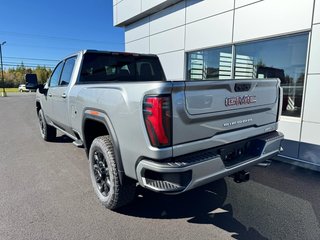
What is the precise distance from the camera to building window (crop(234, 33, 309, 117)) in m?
4.80

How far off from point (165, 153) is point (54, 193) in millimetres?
2268

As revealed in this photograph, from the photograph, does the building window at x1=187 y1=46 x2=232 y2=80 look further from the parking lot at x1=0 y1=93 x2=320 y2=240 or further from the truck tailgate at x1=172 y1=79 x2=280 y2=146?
the truck tailgate at x1=172 y1=79 x2=280 y2=146

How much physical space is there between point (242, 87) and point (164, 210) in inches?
71.2

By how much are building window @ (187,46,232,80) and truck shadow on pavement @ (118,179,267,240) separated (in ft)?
13.2

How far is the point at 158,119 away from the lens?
206cm

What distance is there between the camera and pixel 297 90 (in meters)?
4.89

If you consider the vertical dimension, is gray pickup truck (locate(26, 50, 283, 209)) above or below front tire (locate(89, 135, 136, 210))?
above

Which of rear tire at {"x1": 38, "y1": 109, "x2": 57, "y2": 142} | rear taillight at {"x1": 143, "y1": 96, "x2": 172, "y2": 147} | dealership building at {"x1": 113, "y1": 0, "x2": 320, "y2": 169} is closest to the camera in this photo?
rear taillight at {"x1": 143, "y1": 96, "x2": 172, "y2": 147}

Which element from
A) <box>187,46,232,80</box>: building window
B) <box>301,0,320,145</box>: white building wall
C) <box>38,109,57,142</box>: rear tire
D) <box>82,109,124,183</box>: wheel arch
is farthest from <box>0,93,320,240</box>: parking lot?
<box>187,46,232,80</box>: building window

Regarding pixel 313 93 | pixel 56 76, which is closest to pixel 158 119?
pixel 313 93

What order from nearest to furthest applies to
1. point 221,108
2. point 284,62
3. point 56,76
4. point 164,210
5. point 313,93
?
1. point 221,108
2. point 164,210
3. point 313,93
4. point 284,62
5. point 56,76

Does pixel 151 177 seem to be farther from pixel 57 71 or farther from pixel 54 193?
pixel 57 71

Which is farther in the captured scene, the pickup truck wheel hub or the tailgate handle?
the pickup truck wheel hub

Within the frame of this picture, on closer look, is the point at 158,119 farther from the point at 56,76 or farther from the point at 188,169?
the point at 56,76
